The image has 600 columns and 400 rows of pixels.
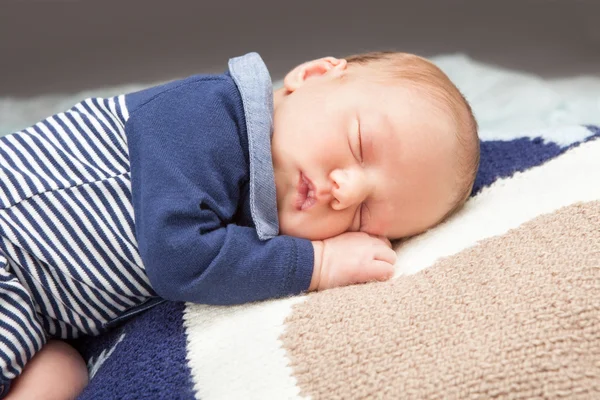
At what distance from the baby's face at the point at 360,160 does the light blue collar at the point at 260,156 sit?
0.02 metres

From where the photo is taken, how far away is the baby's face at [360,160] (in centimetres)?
92

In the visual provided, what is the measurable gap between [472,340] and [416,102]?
0.37 metres

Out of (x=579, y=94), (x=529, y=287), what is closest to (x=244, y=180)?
(x=529, y=287)

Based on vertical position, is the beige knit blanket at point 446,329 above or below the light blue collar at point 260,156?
below

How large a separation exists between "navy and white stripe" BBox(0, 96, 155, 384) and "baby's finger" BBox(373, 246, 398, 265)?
337mm

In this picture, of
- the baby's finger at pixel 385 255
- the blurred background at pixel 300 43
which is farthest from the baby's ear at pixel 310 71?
the blurred background at pixel 300 43

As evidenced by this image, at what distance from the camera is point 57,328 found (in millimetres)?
981

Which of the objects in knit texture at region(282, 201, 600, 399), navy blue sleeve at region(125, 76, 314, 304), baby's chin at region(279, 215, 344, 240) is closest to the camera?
knit texture at region(282, 201, 600, 399)

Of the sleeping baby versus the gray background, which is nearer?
the sleeping baby

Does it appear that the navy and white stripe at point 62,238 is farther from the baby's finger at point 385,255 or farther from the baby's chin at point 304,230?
the baby's finger at point 385,255

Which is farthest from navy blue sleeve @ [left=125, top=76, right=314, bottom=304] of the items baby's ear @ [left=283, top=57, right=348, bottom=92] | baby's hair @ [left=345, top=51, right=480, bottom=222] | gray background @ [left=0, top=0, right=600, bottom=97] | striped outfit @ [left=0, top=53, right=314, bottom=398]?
gray background @ [left=0, top=0, right=600, bottom=97]

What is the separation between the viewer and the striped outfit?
846 millimetres

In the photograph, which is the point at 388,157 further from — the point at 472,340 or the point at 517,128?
the point at 517,128

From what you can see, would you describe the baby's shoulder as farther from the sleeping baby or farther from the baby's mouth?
the baby's mouth
